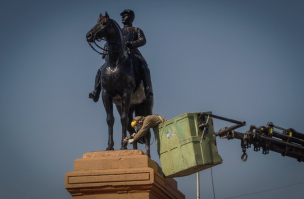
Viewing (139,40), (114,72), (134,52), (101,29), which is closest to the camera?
(101,29)

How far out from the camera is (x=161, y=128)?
39.9 ft

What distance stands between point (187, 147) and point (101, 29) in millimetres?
3528

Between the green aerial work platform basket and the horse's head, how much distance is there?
2632mm

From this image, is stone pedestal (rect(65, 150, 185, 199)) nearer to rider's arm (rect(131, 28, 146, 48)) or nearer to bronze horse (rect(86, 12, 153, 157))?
bronze horse (rect(86, 12, 153, 157))

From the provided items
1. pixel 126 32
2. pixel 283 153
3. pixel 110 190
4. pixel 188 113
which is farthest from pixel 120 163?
pixel 283 153

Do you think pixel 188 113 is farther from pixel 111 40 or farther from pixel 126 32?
pixel 126 32

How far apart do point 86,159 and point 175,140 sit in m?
2.06

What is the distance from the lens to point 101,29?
12.5 m

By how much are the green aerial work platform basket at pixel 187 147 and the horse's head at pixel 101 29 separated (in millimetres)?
2632

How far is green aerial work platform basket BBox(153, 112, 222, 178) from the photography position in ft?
37.0

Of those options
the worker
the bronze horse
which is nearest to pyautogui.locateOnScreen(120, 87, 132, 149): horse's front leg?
the bronze horse

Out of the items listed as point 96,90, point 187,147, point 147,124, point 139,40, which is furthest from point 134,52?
point 187,147

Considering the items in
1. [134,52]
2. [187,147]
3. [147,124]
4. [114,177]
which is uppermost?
[134,52]

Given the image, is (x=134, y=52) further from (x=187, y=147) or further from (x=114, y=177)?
(x=114, y=177)
